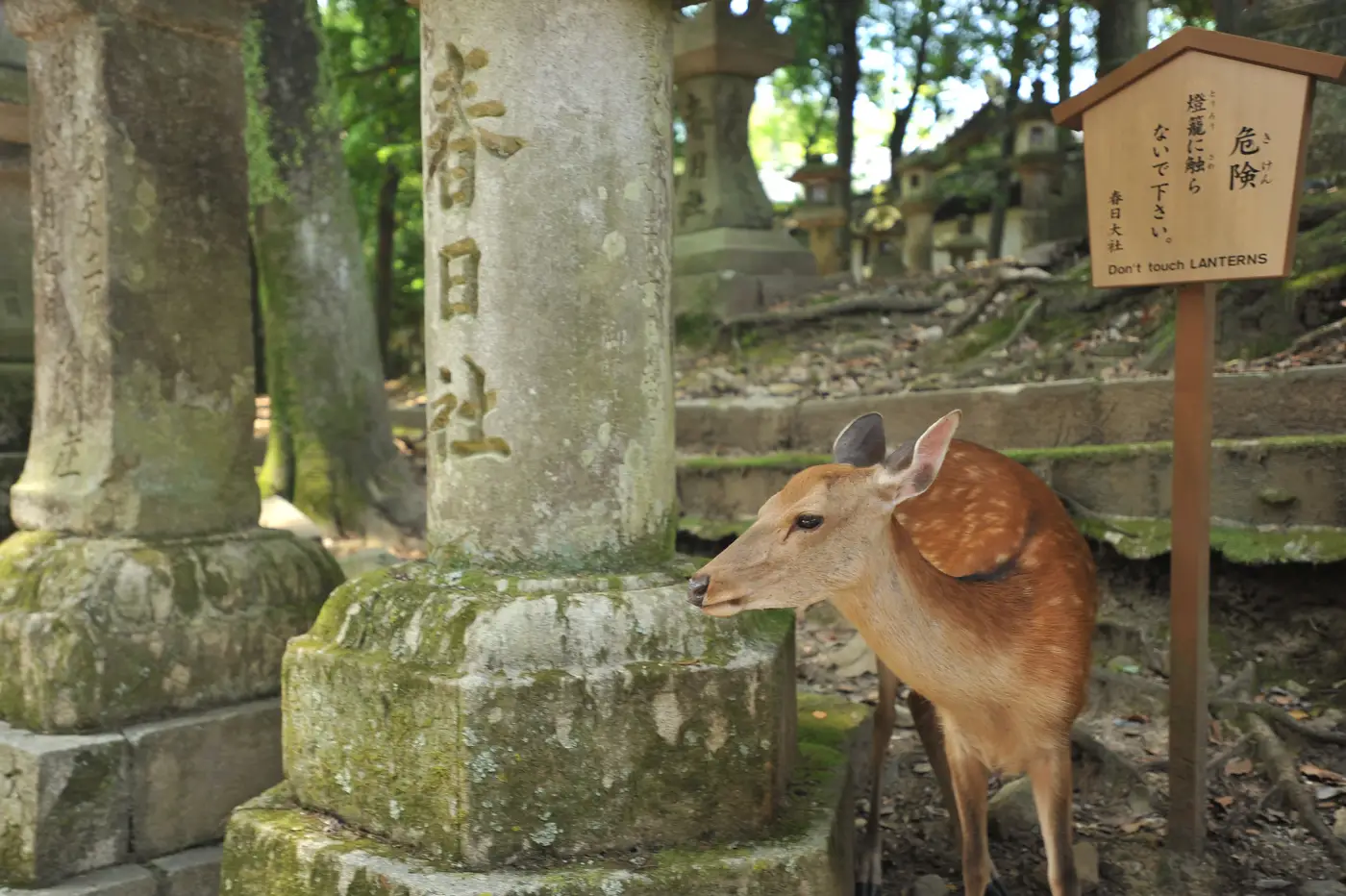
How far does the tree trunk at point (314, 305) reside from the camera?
6625mm

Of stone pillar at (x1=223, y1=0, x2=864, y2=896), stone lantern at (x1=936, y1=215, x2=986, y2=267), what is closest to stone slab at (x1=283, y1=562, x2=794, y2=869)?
stone pillar at (x1=223, y1=0, x2=864, y2=896)

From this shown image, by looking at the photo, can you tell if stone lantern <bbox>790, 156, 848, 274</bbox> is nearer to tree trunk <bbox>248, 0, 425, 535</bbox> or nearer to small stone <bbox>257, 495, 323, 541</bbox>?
tree trunk <bbox>248, 0, 425, 535</bbox>

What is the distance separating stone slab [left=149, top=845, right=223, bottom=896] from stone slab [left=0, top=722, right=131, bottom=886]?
0.12 meters

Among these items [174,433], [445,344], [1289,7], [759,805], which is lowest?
[759,805]

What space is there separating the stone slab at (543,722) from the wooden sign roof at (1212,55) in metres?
1.91

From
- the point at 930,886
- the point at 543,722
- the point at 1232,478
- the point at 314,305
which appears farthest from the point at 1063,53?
the point at 543,722

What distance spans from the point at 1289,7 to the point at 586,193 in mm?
7689

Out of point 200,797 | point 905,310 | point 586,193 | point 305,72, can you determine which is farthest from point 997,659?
point 905,310

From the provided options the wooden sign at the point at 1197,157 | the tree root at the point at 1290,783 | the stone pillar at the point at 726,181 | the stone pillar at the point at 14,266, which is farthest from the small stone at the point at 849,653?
the stone pillar at the point at 726,181

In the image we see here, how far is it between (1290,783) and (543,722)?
8.02ft

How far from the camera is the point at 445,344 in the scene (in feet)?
8.63

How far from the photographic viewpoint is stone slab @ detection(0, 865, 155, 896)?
2785 mm

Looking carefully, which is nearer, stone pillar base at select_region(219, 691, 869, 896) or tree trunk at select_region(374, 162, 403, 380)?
stone pillar base at select_region(219, 691, 869, 896)

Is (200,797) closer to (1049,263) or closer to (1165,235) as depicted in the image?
(1165,235)
